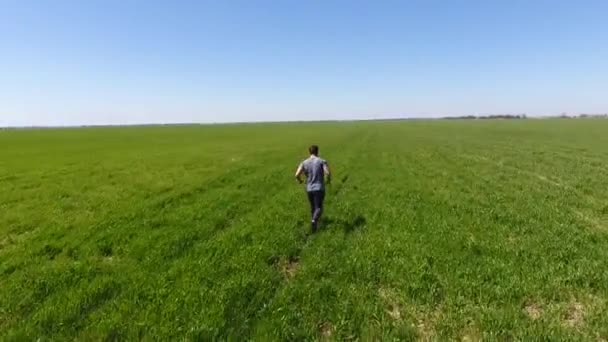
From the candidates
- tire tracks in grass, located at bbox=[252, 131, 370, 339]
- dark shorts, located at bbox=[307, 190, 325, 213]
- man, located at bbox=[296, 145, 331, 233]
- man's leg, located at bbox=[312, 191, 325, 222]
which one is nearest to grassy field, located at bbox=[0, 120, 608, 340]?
tire tracks in grass, located at bbox=[252, 131, 370, 339]

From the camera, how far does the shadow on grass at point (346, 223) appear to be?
10631 mm

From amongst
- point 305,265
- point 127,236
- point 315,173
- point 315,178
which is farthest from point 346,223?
point 127,236

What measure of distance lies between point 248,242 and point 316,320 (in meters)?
3.99

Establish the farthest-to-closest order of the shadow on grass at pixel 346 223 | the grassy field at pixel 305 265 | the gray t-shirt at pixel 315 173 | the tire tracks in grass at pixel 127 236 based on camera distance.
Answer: the shadow on grass at pixel 346 223
the gray t-shirt at pixel 315 173
the tire tracks in grass at pixel 127 236
the grassy field at pixel 305 265

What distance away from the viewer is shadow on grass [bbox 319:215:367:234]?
10631 millimetres

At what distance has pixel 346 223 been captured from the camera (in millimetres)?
11125

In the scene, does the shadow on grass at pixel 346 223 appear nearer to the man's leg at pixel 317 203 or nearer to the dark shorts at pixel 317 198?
the man's leg at pixel 317 203

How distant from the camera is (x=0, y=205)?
47.0 ft

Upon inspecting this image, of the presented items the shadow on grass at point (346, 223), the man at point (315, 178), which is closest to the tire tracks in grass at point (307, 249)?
the shadow on grass at point (346, 223)

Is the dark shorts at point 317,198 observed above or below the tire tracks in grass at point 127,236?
above

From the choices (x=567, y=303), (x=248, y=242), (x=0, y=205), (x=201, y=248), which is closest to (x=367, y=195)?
(x=248, y=242)

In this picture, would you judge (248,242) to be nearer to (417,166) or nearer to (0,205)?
(0,205)

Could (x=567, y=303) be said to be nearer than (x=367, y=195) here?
Yes

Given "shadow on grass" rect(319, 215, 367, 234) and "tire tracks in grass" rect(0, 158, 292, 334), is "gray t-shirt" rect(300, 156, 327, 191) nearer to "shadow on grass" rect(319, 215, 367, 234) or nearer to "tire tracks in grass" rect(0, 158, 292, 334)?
Answer: "shadow on grass" rect(319, 215, 367, 234)
